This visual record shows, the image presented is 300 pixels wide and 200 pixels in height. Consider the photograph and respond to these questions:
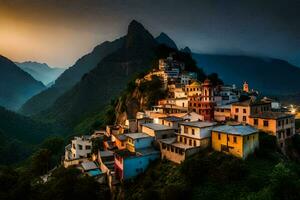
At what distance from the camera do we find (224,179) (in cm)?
2694

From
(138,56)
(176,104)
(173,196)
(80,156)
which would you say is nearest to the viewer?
(173,196)

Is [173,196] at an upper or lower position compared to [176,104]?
lower

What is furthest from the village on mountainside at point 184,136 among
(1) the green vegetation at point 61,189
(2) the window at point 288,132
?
(1) the green vegetation at point 61,189

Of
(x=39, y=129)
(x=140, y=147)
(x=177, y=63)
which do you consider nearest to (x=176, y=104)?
(x=140, y=147)

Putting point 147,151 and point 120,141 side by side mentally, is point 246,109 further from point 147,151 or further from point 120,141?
point 120,141

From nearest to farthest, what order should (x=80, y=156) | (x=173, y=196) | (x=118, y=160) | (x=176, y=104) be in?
(x=173, y=196) < (x=118, y=160) < (x=80, y=156) < (x=176, y=104)

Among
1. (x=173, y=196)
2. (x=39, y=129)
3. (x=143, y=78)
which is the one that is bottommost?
(x=39, y=129)

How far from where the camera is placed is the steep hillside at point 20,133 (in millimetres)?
102694

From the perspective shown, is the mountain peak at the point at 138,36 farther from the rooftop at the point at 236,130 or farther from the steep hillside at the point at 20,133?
the rooftop at the point at 236,130

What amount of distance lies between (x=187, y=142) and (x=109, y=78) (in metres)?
144

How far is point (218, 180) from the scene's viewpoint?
89.5 ft

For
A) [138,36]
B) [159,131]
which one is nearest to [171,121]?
[159,131]

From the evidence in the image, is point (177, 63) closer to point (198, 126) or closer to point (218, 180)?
point (198, 126)

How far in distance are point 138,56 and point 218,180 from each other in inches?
5435
